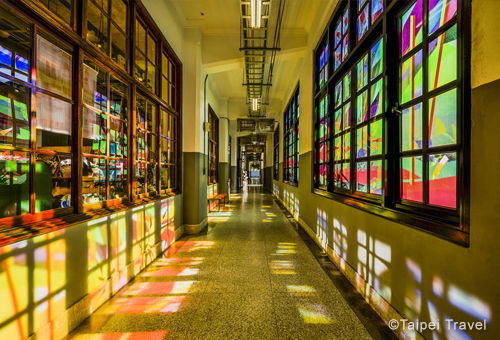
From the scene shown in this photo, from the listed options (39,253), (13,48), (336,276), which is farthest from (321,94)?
(39,253)

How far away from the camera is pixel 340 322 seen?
2061mm

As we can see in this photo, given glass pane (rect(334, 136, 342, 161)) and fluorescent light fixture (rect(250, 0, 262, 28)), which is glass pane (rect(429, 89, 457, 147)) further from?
fluorescent light fixture (rect(250, 0, 262, 28))

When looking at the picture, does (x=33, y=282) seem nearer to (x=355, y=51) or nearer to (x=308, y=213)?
(x=355, y=51)

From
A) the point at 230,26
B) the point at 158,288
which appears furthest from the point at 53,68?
the point at 230,26

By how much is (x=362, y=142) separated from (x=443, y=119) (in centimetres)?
124

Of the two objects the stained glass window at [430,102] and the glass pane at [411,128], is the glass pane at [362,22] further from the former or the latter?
the glass pane at [411,128]

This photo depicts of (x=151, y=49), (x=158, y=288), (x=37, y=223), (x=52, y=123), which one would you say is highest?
(x=151, y=49)

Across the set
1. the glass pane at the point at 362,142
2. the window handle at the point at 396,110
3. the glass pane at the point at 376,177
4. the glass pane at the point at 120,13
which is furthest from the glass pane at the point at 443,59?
the glass pane at the point at 120,13

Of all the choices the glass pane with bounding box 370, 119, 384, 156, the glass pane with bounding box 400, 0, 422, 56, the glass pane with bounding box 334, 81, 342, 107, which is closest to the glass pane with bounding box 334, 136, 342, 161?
the glass pane with bounding box 334, 81, 342, 107

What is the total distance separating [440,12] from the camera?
1640 mm

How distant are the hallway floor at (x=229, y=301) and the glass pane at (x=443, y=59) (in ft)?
6.59

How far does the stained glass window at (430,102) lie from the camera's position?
4.99 feet

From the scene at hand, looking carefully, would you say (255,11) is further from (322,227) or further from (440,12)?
(322,227)

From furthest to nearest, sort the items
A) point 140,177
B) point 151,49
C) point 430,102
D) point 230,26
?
point 230,26, point 151,49, point 140,177, point 430,102
